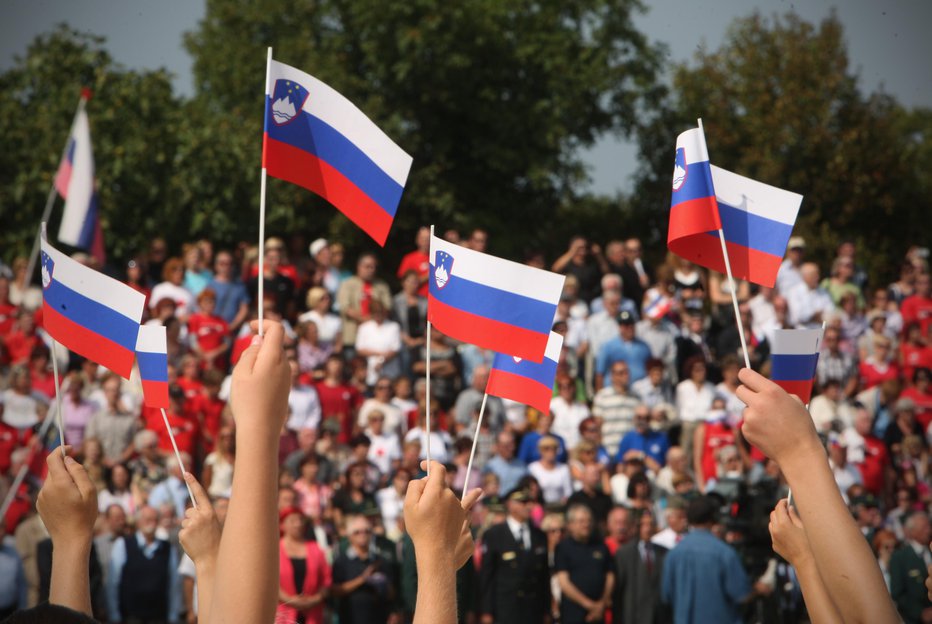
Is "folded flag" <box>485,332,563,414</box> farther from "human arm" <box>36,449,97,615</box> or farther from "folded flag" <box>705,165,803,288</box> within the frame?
"human arm" <box>36,449,97,615</box>

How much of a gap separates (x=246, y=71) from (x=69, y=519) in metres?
30.0

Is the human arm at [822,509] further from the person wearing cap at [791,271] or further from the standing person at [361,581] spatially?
the person wearing cap at [791,271]

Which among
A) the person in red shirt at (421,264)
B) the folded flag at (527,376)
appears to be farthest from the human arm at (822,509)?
the person in red shirt at (421,264)

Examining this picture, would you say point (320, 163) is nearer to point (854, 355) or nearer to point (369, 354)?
point (369, 354)

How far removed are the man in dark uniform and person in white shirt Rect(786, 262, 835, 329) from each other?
5.90 meters

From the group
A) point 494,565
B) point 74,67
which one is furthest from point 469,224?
point 494,565

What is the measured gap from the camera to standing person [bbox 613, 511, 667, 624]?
10885 mm

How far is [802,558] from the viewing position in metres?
3.69

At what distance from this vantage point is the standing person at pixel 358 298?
48.4 feet

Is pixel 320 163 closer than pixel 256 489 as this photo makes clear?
No

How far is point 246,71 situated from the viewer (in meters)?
32.6

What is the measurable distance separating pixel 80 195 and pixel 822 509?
1238 cm

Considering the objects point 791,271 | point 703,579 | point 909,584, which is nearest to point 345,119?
point 703,579

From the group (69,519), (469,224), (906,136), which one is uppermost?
(906,136)
